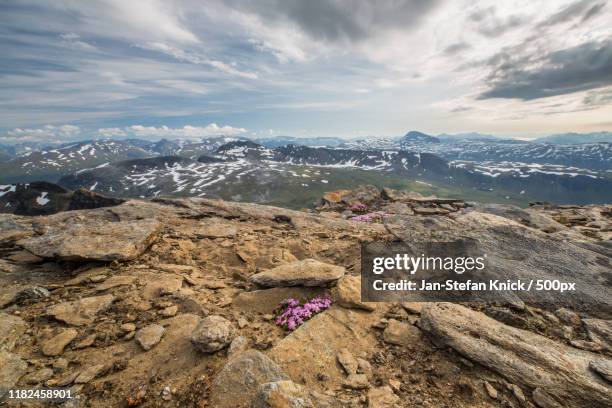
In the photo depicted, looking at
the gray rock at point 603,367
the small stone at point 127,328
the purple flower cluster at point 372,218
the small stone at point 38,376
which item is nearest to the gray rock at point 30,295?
the small stone at point 127,328

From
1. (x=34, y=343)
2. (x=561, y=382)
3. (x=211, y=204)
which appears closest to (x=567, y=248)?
(x=561, y=382)

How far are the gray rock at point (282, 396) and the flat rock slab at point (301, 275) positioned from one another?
203 inches

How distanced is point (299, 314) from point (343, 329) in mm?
1745

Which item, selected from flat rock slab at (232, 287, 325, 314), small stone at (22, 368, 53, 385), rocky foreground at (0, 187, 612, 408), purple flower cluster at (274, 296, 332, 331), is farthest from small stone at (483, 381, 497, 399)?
small stone at (22, 368, 53, 385)

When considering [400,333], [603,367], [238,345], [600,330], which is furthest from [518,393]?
[238,345]

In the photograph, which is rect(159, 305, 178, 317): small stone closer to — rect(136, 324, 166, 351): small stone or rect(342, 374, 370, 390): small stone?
rect(136, 324, 166, 351): small stone

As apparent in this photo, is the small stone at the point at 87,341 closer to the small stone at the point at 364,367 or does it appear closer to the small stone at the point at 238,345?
the small stone at the point at 238,345

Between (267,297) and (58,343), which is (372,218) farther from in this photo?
(58,343)

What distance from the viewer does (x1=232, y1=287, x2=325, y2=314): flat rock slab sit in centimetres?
1134

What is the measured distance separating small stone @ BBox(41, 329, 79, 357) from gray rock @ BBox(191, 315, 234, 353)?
159 inches

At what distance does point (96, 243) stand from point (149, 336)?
7.50 meters

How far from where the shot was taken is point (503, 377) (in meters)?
7.53

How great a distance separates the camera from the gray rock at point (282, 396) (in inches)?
254

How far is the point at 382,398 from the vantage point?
23.3 ft
